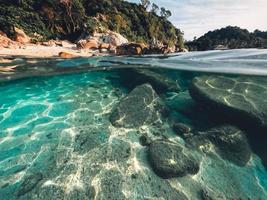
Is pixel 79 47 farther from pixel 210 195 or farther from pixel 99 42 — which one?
pixel 210 195

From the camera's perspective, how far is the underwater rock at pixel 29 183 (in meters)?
5.46

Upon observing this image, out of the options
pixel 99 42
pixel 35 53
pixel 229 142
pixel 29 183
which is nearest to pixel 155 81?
pixel 229 142

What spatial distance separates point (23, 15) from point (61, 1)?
6.04 metres

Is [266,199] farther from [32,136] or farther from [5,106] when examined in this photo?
[5,106]

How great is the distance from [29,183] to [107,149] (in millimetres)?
2268

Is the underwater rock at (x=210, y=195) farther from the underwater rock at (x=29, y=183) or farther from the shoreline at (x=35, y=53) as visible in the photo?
the shoreline at (x=35, y=53)

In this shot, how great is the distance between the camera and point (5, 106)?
11.2m

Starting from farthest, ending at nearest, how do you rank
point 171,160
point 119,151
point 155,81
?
point 155,81 → point 119,151 → point 171,160

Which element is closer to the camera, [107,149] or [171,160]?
[171,160]

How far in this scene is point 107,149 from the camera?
693cm

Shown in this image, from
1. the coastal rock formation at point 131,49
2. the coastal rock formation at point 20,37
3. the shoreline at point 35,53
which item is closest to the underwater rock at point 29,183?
the shoreline at point 35,53

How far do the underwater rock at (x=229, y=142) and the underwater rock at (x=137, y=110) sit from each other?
75.5 inches

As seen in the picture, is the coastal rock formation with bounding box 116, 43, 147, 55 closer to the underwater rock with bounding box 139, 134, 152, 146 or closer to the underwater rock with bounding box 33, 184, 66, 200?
the underwater rock with bounding box 139, 134, 152, 146

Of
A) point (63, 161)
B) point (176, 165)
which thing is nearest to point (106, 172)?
point (63, 161)
